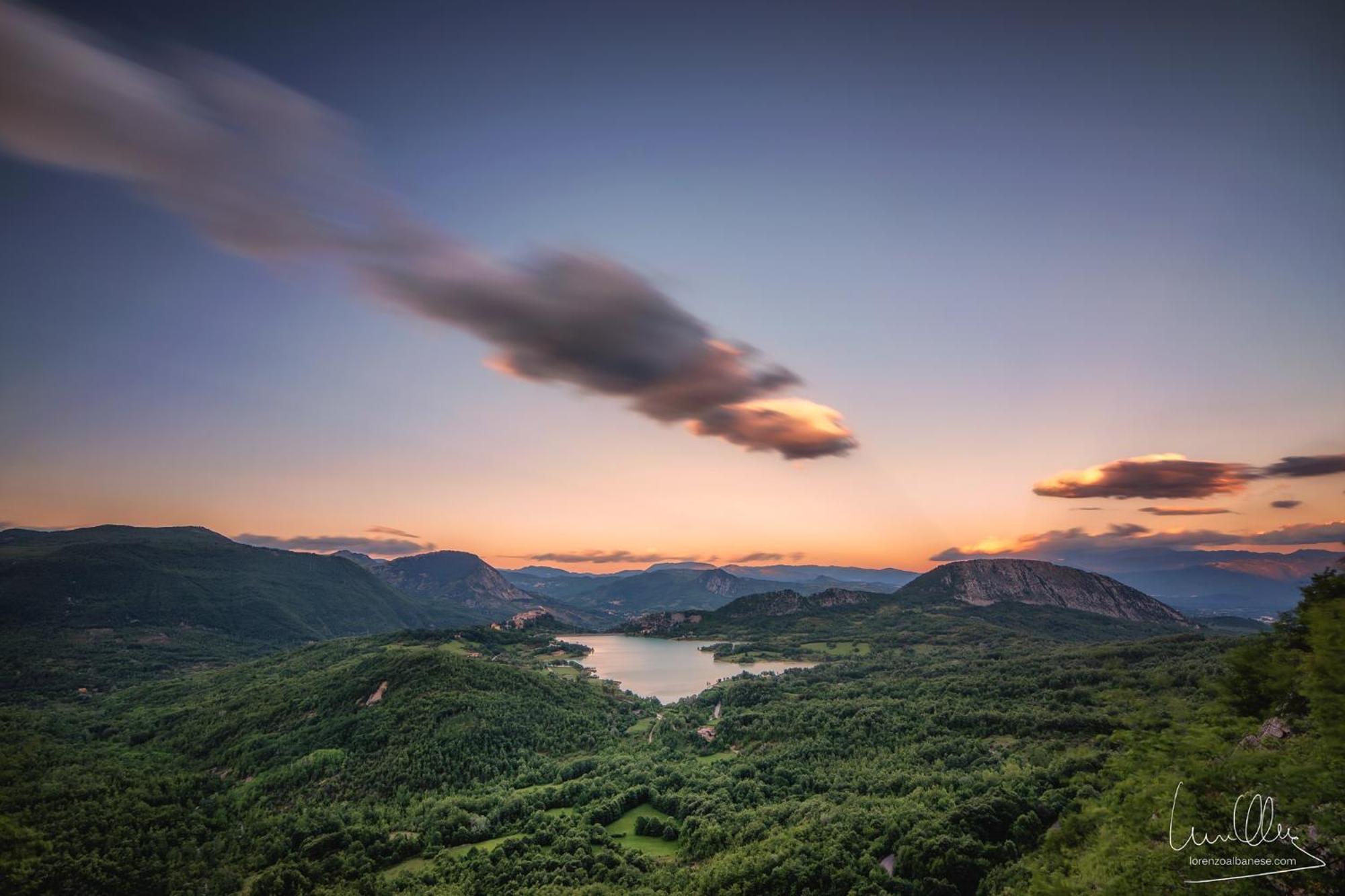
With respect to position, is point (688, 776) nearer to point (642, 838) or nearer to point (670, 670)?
point (642, 838)

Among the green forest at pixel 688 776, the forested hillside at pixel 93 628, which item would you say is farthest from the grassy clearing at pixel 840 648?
the forested hillside at pixel 93 628

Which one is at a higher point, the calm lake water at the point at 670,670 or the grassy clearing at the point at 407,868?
the grassy clearing at the point at 407,868

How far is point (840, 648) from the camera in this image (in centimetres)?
16875

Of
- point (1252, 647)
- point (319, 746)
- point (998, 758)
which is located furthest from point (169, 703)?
point (1252, 647)

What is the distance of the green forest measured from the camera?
19922 millimetres

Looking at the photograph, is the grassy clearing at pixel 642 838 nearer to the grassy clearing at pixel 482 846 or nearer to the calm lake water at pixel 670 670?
the grassy clearing at pixel 482 846

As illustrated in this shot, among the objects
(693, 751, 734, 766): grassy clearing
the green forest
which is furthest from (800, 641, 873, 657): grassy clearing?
(693, 751, 734, 766): grassy clearing

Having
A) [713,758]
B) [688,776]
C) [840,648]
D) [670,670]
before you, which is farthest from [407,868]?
[840,648]

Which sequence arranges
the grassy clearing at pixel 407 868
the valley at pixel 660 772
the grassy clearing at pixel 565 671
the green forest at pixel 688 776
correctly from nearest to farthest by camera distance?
1. the green forest at pixel 688 776
2. the valley at pixel 660 772
3. the grassy clearing at pixel 407 868
4. the grassy clearing at pixel 565 671

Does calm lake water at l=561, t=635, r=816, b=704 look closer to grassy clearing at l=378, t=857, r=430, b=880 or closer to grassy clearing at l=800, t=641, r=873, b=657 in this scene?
grassy clearing at l=800, t=641, r=873, b=657

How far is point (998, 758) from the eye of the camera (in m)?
54.7

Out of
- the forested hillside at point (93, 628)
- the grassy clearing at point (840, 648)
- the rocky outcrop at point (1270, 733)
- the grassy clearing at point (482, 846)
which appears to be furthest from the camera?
the grassy clearing at point (840, 648)

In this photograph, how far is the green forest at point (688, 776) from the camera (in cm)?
1992

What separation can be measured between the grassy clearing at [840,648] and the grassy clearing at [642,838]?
358ft
